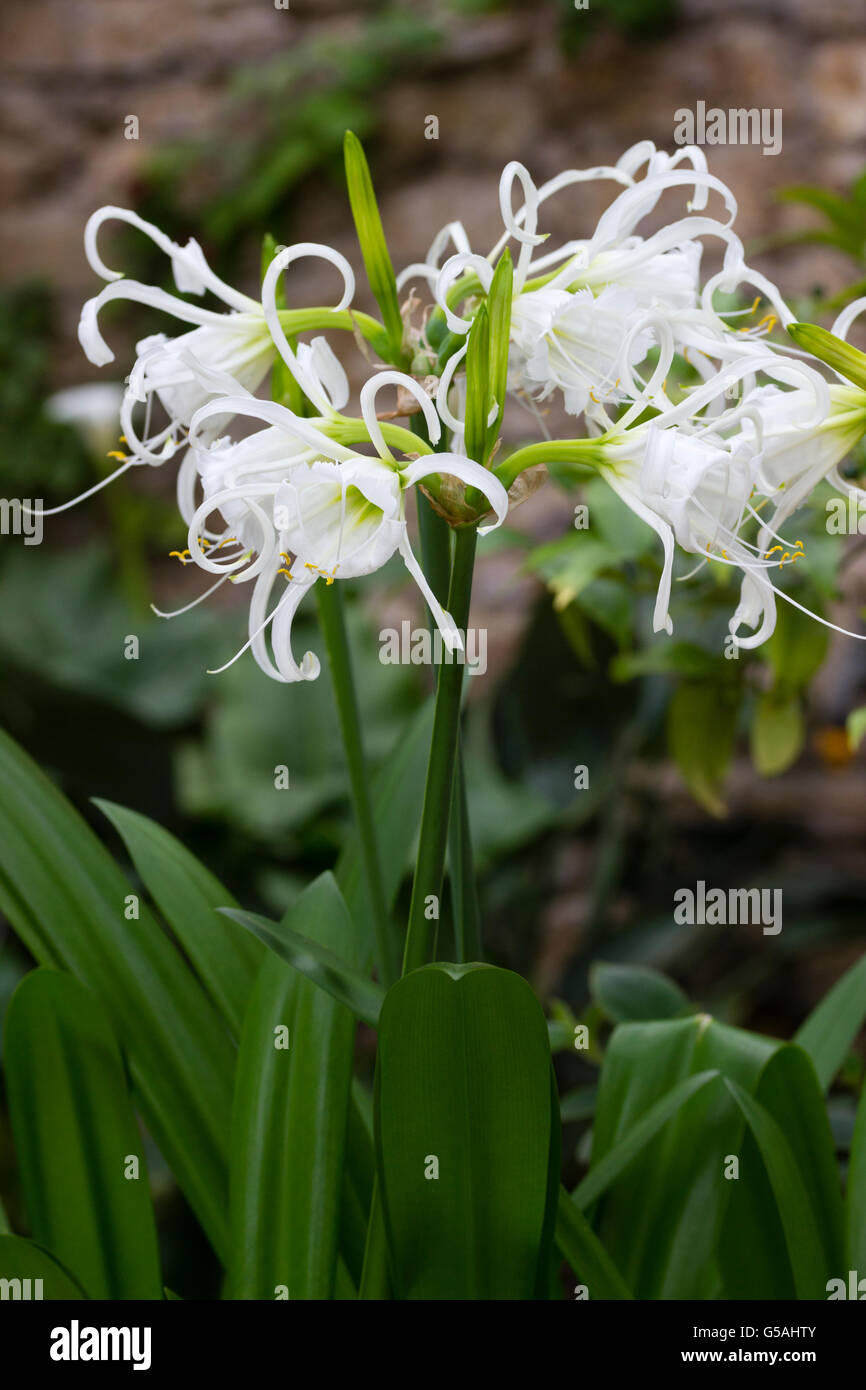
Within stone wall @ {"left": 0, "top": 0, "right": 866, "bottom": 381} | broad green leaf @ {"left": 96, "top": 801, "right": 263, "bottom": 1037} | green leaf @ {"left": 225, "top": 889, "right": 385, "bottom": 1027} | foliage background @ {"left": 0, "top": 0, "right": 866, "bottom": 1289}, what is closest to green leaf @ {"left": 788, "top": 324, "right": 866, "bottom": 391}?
green leaf @ {"left": 225, "top": 889, "right": 385, "bottom": 1027}

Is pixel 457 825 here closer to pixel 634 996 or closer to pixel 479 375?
pixel 479 375

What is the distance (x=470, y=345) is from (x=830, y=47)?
1537 mm

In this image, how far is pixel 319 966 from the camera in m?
0.58

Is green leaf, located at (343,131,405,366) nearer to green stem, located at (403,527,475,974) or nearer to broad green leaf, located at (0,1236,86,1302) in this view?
green stem, located at (403,527,475,974)

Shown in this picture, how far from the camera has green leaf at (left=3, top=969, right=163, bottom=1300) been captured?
0.66 m

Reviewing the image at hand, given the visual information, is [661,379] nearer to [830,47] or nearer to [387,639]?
[387,639]

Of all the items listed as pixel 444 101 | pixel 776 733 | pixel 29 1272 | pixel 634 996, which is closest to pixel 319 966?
pixel 29 1272

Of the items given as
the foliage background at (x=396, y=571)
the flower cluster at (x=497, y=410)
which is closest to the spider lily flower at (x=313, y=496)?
the flower cluster at (x=497, y=410)

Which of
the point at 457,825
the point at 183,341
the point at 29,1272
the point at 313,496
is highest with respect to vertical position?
the point at 183,341

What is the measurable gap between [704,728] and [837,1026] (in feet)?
0.95

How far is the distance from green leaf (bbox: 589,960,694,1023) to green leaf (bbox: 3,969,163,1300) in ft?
1.27
